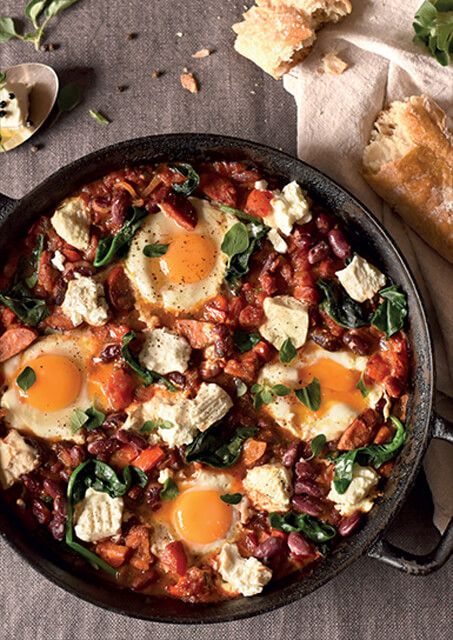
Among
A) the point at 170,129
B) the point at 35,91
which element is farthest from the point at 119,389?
the point at 35,91

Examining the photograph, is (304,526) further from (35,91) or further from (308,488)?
(35,91)

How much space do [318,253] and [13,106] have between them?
2.05 meters

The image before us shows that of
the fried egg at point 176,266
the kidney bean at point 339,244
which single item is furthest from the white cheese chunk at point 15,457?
the kidney bean at point 339,244

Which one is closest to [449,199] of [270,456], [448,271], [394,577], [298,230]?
[448,271]

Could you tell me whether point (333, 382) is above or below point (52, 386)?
above

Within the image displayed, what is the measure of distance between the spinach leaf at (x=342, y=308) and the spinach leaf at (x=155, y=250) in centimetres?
89

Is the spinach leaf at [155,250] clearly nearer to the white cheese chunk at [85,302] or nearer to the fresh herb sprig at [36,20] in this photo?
the white cheese chunk at [85,302]

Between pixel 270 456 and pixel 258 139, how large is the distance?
77.2 inches

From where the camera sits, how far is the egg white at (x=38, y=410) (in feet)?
16.5

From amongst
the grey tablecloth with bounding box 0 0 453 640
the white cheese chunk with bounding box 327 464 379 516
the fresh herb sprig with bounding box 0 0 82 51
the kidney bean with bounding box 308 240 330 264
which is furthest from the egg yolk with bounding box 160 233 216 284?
the fresh herb sprig with bounding box 0 0 82 51

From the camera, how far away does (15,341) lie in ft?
16.5

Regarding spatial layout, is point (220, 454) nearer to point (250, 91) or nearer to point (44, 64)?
Answer: point (250, 91)

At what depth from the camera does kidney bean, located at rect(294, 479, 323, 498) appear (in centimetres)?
496

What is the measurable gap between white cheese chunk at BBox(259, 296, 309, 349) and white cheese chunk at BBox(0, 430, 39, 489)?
A: 4.71 ft
